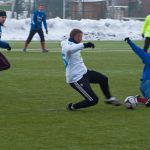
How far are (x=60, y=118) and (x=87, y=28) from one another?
1590 inches

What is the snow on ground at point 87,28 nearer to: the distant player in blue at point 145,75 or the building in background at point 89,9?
the building in background at point 89,9

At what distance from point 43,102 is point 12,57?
40.4ft

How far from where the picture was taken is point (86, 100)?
12.1 m

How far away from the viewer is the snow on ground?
48.1 m

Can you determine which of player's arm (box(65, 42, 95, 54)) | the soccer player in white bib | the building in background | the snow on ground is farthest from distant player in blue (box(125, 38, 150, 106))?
the building in background

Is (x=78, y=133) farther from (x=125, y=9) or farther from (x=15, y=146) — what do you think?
(x=125, y=9)

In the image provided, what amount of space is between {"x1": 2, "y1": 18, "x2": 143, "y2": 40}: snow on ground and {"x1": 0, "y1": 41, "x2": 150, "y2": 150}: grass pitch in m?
28.8

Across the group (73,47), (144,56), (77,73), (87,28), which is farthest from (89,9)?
(73,47)

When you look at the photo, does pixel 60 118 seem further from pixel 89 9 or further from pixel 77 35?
pixel 89 9

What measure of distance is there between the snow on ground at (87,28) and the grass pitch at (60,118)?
94.5ft

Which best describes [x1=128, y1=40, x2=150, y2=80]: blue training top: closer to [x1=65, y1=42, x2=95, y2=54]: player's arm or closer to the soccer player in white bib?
the soccer player in white bib

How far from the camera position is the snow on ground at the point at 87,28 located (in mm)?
48094

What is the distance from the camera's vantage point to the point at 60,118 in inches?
442

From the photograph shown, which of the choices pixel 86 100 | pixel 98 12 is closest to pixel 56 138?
pixel 86 100
